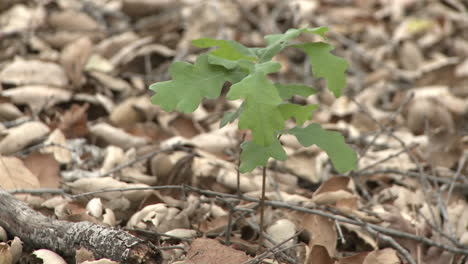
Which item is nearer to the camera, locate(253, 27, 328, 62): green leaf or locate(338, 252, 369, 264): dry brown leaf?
locate(253, 27, 328, 62): green leaf

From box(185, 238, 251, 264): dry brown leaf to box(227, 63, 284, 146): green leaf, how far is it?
361 millimetres

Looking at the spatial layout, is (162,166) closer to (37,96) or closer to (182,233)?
(182,233)

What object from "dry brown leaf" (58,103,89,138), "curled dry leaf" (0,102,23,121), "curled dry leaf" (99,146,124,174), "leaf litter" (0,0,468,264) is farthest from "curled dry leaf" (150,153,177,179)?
"curled dry leaf" (0,102,23,121)

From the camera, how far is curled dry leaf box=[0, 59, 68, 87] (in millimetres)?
2521

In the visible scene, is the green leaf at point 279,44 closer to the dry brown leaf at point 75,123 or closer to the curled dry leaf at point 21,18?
the dry brown leaf at point 75,123

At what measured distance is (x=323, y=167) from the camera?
229 centimetres

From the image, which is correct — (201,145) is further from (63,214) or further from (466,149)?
(466,149)

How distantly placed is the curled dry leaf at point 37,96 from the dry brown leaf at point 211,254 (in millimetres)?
1135

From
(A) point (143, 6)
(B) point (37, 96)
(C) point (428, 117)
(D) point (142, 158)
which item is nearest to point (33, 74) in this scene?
(B) point (37, 96)

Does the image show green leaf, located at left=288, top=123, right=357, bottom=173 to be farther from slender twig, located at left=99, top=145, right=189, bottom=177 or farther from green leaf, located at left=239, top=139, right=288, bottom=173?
slender twig, located at left=99, top=145, right=189, bottom=177

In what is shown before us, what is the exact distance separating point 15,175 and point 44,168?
14 centimetres

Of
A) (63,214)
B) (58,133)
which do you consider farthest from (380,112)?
(63,214)

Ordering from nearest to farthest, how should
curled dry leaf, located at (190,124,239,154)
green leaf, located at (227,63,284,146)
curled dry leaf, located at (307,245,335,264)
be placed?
green leaf, located at (227,63,284,146) → curled dry leaf, located at (307,245,335,264) → curled dry leaf, located at (190,124,239,154)

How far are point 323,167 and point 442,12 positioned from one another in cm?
191
